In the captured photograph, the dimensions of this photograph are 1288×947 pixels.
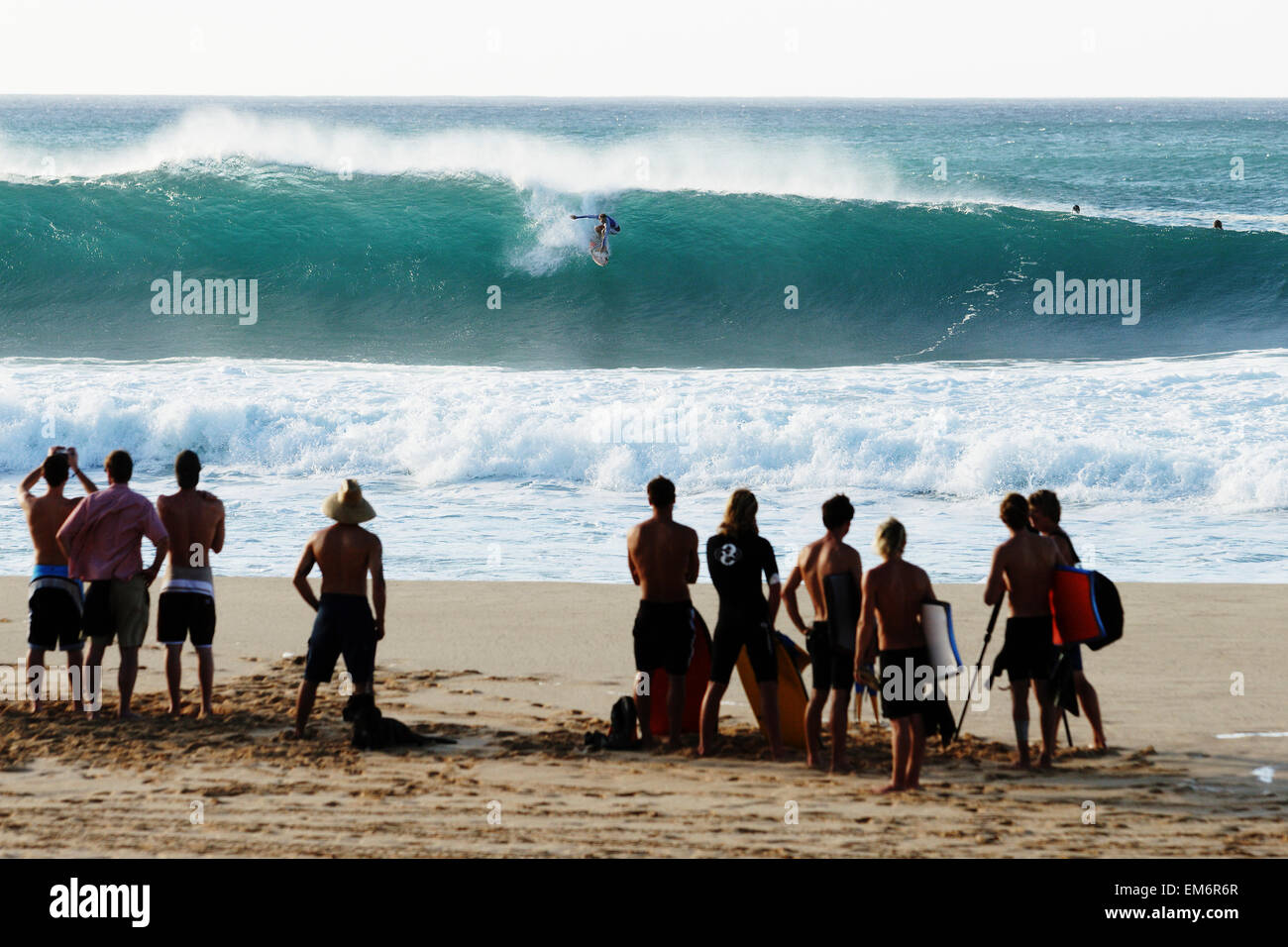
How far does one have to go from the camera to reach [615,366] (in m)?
20.4

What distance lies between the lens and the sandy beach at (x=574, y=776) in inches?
192

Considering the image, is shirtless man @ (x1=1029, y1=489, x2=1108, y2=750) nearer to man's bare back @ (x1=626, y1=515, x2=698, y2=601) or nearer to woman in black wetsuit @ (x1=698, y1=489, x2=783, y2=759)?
woman in black wetsuit @ (x1=698, y1=489, x2=783, y2=759)

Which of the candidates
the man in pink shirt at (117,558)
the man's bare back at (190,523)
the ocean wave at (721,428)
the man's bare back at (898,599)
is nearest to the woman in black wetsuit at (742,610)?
the man's bare back at (898,599)

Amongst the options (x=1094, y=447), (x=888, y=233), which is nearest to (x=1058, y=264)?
(x=888, y=233)

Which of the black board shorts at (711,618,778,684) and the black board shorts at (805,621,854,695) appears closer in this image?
the black board shorts at (805,621,854,695)

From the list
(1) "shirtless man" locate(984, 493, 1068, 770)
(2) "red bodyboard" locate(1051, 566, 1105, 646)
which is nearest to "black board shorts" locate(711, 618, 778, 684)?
(1) "shirtless man" locate(984, 493, 1068, 770)

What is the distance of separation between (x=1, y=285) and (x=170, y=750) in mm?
21069

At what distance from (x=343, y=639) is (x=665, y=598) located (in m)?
1.49

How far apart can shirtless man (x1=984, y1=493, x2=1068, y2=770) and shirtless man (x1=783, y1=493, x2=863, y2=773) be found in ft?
2.08

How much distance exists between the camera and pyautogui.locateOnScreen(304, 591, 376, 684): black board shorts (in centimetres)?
615

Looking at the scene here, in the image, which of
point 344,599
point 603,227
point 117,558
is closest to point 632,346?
point 603,227

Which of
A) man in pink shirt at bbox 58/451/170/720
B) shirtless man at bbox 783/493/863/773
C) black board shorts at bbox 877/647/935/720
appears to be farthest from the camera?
man in pink shirt at bbox 58/451/170/720

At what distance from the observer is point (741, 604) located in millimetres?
5914
